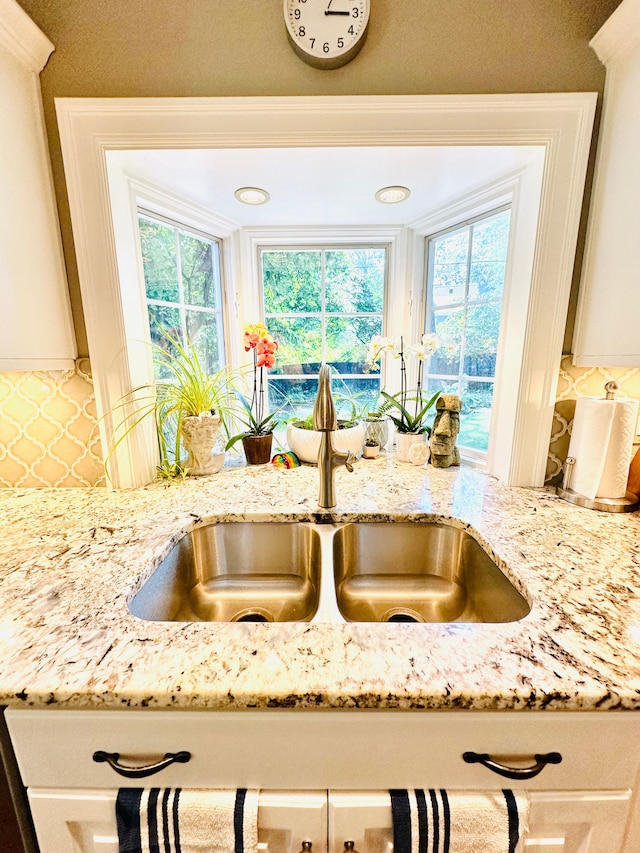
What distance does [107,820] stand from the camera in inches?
21.2

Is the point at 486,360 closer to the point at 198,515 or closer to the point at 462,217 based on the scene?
the point at 462,217

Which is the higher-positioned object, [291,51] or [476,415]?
[291,51]

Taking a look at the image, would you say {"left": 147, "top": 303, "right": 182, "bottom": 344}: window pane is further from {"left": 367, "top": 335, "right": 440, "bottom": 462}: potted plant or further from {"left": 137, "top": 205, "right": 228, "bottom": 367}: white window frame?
{"left": 367, "top": 335, "right": 440, "bottom": 462}: potted plant

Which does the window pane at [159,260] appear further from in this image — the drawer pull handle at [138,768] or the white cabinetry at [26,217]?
the drawer pull handle at [138,768]

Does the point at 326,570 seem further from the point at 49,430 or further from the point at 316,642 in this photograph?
the point at 49,430

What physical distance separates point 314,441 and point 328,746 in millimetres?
921

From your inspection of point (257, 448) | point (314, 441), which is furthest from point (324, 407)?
point (257, 448)

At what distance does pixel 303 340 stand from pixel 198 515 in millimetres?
1067

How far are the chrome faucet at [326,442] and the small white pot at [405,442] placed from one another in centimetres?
46

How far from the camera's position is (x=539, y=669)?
49cm

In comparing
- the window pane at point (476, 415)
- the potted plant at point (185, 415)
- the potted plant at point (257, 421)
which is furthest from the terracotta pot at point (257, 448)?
the window pane at point (476, 415)

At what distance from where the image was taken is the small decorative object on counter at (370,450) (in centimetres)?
140

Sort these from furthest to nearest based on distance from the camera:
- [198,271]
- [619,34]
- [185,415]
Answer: [198,271] → [185,415] → [619,34]

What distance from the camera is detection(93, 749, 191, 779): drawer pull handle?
1.65 feet
